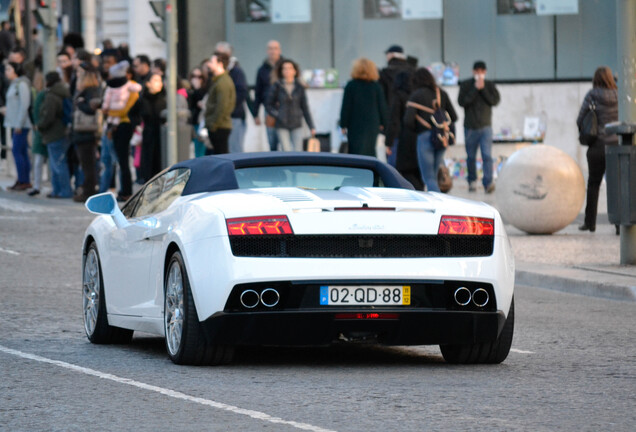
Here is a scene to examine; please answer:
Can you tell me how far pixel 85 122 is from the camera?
993 inches

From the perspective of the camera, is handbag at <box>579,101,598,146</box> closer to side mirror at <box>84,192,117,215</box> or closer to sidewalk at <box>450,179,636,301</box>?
sidewalk at <box>450,179,636,301</box>

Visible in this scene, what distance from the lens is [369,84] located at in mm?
22297

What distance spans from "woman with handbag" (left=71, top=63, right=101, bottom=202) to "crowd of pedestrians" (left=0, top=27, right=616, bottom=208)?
0.01 meters

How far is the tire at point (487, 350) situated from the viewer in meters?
9.12

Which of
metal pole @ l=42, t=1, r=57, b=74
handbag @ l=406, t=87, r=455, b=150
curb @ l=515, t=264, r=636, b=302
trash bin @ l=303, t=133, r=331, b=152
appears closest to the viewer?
curb @ l=515, t=264, r=636, b=302

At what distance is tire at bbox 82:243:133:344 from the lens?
10281 mm

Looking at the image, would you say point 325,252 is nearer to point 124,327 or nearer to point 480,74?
point 124,327

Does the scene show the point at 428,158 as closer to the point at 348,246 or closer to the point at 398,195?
the point at 398,195

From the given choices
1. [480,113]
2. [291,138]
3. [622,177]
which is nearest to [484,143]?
[480,113]

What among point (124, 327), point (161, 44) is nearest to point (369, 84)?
point (124, 327)

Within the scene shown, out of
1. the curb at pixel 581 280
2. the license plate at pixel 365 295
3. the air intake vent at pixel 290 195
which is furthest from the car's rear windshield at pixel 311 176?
→ the curb at pixel 581 280

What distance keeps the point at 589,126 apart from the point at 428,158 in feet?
9.20

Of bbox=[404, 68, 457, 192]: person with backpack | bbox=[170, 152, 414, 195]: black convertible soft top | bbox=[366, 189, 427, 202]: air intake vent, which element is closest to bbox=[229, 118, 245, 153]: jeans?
bbox=[404, 68, 457, 192]: person with backpack

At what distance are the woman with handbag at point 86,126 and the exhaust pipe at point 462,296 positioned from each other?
55.0 ft
